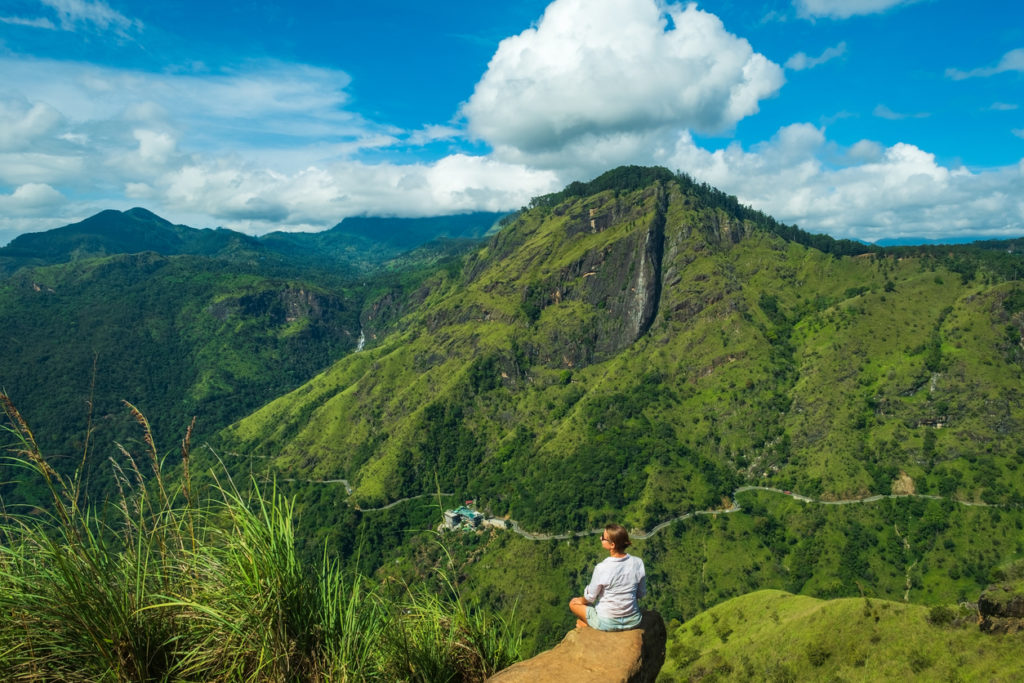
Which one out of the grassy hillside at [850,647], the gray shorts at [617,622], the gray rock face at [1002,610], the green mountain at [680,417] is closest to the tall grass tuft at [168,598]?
the gray shorts at [617,622]

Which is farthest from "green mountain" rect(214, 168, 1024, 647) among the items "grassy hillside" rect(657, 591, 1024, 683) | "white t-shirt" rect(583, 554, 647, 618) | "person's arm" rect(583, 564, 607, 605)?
"white t-shirt" rect(583, 554, 647, 618)

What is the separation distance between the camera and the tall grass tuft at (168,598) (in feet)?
14.6

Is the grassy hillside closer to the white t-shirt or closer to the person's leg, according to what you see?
the person's leg

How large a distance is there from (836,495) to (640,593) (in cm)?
9733

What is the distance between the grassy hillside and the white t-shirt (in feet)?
111

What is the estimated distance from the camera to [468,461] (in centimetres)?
12975

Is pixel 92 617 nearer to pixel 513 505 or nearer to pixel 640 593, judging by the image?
pixel 640 593

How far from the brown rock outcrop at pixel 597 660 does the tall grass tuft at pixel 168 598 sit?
180cm

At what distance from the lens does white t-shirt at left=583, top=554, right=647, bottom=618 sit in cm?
733

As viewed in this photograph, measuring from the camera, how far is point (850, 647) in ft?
122

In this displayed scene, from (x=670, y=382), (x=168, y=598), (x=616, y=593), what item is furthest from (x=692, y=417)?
(x=168, y=598)

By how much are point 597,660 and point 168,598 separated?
5154mm

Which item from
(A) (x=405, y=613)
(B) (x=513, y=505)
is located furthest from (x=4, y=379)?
(A) (x=405, y=613)

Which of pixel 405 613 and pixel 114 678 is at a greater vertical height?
pixel 114 678
